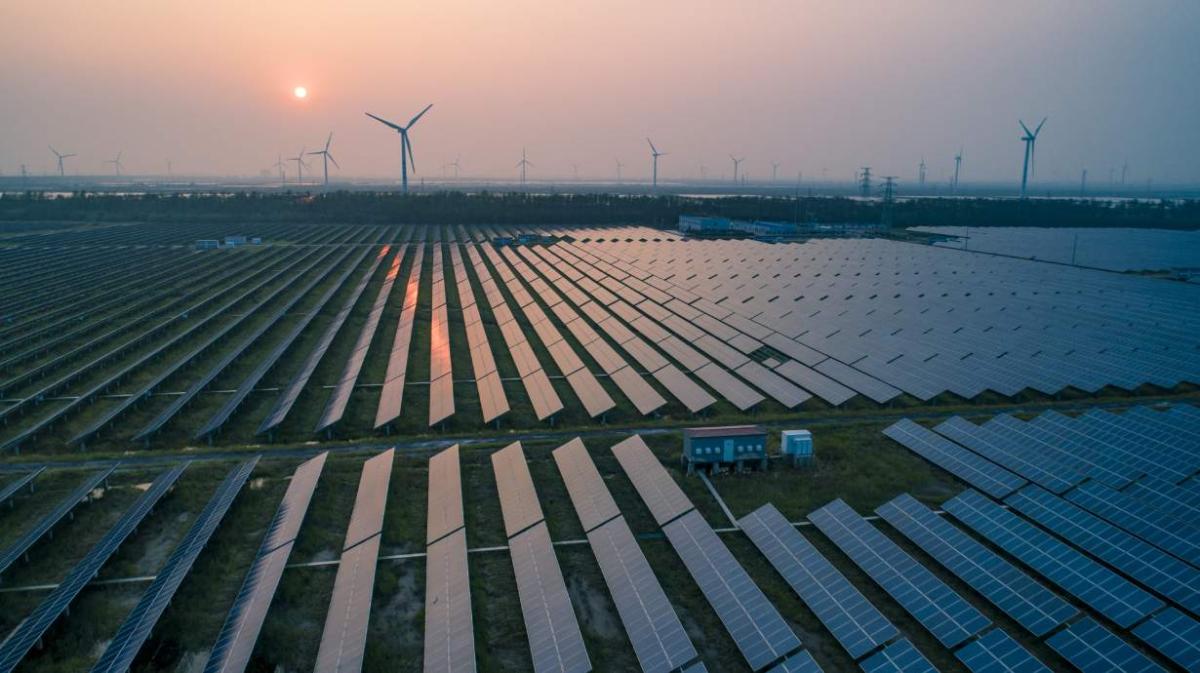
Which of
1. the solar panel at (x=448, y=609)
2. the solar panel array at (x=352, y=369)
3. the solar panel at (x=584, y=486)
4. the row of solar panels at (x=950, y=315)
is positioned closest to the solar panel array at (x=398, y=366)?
the solar panel array at (x=352, y=369)

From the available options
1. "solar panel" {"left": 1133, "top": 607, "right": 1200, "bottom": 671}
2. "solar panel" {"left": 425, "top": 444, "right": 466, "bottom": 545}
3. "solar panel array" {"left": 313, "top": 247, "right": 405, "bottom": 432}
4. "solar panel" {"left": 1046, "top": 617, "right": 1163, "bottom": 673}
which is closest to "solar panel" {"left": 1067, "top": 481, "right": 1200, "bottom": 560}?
"solar panel" {"left": 1133, "top": 607, "right": 1200, "bottom": 671}

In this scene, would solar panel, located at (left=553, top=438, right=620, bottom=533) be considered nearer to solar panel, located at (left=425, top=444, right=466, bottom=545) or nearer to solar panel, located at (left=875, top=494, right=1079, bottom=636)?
solar panel, located at (left=425, top=444, right=466, bottom=545)

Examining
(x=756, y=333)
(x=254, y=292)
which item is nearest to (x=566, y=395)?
(x=756, y=333)

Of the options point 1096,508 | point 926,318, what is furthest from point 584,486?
point 926,318

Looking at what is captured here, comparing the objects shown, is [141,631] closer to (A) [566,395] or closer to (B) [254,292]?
(A) [566,395]

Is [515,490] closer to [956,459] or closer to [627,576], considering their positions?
[627,576]

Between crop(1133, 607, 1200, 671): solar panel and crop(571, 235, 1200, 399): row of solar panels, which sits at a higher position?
crop(571, 235, 1200, 399): row of solar panels

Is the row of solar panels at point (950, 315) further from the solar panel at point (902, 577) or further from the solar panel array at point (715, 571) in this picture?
the solar panel array at point (715, 571)
